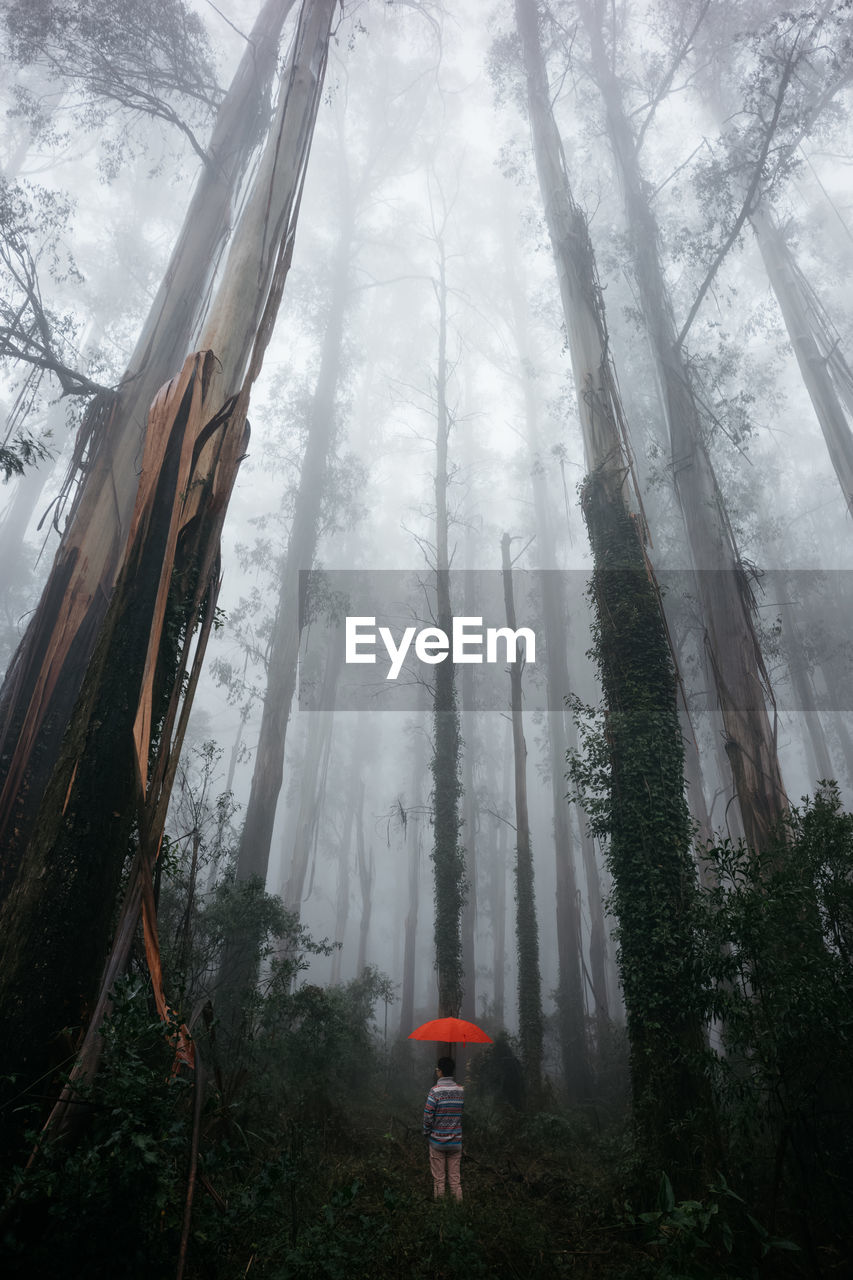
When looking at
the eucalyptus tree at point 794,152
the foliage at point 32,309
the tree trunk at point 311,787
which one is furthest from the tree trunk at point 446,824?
the eucalyptus tree at point 794,152

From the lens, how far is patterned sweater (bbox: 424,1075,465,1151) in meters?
5.15

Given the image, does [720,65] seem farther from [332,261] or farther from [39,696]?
[39,696]

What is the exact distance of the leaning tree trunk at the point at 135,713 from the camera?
2182 mm

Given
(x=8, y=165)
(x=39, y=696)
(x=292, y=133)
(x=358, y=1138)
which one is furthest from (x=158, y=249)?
(x=358, y=1138)

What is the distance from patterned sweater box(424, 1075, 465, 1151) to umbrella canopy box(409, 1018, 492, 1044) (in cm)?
97

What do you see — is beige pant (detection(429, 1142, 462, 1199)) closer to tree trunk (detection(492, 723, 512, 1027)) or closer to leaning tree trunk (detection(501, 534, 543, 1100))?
leaning tree trunk (detection(501, 534, 543, 1100))

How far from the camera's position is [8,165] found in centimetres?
2959

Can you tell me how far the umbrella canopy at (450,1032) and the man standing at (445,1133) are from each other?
3.25ft

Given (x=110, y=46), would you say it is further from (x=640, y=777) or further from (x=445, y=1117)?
(x=445, y=1117)

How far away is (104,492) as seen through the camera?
518cm

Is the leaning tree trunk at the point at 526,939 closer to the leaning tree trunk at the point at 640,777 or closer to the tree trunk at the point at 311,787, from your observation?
the leaning tree trunk at the point at 640,777

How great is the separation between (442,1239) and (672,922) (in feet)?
9.84

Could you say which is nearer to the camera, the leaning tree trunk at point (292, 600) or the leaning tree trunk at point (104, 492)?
the leaning tree trunk at point (104, 492)

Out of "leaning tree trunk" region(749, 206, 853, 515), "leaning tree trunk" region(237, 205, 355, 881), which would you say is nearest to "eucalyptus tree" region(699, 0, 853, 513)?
"leaning tree trunk" region(749, 206, 853, 515)
